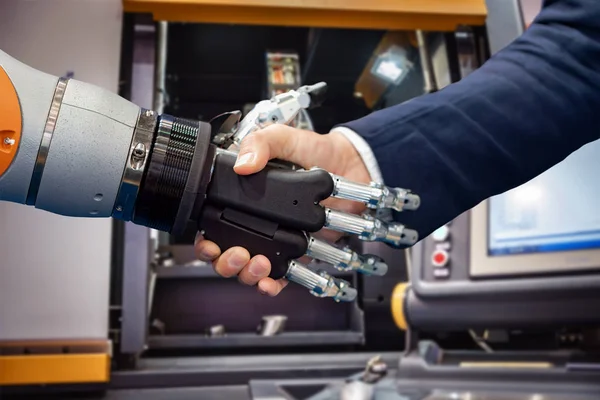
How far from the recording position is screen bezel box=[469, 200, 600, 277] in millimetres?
1168

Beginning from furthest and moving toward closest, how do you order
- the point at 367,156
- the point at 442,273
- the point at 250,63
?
the point at 250,63 < the point at 442,273 < the point at 367,156

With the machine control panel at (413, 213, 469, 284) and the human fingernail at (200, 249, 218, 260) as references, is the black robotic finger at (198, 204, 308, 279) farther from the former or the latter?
the machine control panel at (413, 213, 469, 284)

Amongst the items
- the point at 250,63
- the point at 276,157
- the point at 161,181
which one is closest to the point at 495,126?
the point at 276,157

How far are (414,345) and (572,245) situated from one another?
0.43 metres

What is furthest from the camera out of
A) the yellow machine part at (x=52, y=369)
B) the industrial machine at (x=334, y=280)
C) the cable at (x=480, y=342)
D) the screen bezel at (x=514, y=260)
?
the cable at (x=480, y=342)

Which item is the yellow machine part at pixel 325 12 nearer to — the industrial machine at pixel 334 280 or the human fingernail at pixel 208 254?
the industrial machine at pixel 334 280

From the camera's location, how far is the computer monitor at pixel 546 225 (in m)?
1.17

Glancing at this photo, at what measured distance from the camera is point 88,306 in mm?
1415

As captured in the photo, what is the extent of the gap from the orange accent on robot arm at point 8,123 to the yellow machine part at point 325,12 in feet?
3.57

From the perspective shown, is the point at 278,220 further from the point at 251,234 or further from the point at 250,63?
the point at 250,63

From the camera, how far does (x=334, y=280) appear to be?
603mm

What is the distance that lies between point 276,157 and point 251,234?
0.10 meters

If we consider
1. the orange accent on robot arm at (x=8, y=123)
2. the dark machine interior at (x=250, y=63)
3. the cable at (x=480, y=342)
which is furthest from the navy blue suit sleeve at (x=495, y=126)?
the dark machine interior at (x=250, y=63)

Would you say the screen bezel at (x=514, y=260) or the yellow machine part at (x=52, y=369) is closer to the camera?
the screen bezel at (x=514, y=260)
